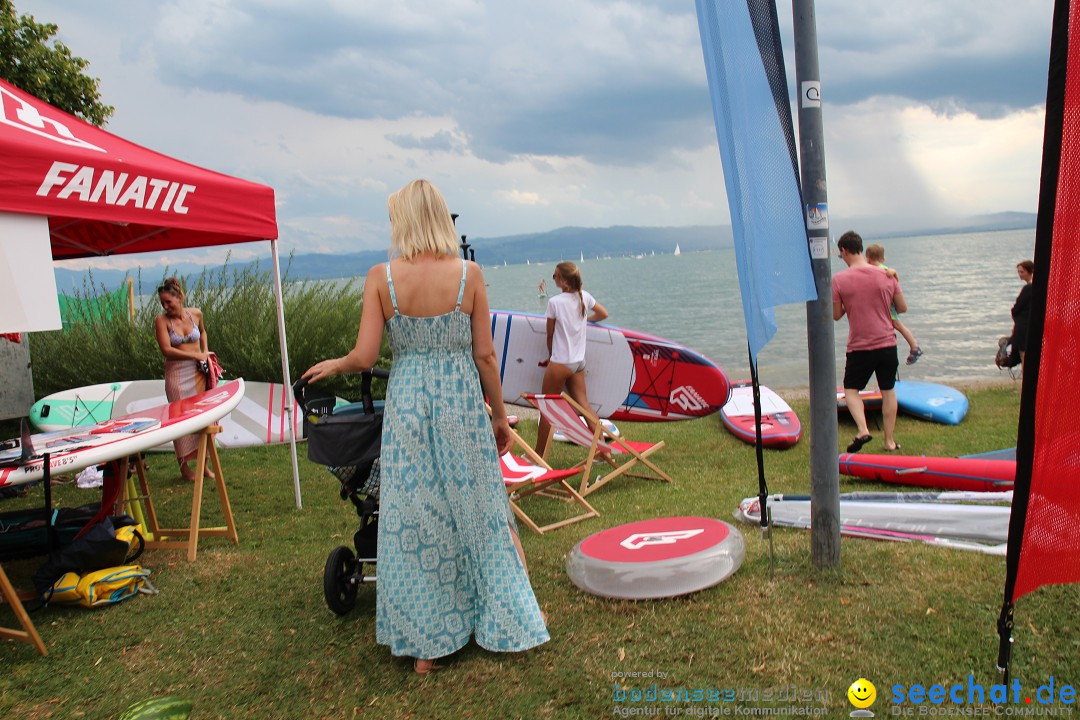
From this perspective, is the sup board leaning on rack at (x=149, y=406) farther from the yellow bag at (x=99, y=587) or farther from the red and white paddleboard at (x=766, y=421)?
the red and white paddleboard at (x=766, y=421)

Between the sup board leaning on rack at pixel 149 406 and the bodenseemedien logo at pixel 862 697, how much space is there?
6.18 m

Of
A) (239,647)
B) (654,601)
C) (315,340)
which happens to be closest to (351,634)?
(239,647)

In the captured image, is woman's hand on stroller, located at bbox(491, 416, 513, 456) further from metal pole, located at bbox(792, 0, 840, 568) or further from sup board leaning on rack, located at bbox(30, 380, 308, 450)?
sup board leaning on rack, located at bbox(30, 380, 308, 450)

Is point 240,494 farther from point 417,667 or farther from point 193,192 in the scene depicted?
point 417,667

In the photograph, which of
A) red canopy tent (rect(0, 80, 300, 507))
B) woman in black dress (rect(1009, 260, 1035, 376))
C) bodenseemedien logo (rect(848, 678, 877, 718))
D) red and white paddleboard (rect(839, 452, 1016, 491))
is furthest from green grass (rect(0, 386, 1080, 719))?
woman in black dress (rect(1009, 260, 1035, 376))

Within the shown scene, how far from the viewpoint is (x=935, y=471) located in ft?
16.3

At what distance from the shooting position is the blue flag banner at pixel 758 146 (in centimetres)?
297

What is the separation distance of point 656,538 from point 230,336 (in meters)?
7.20

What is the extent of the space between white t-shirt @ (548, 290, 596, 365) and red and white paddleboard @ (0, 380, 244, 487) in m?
2.35

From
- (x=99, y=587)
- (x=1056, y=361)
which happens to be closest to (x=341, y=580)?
(x=99, y=587)

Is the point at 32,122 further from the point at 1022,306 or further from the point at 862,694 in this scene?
the point at 1022,306

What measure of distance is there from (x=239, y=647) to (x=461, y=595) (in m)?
1.05

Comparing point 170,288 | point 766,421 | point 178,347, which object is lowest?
point 766,421

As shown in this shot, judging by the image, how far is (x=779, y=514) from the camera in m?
4.26
